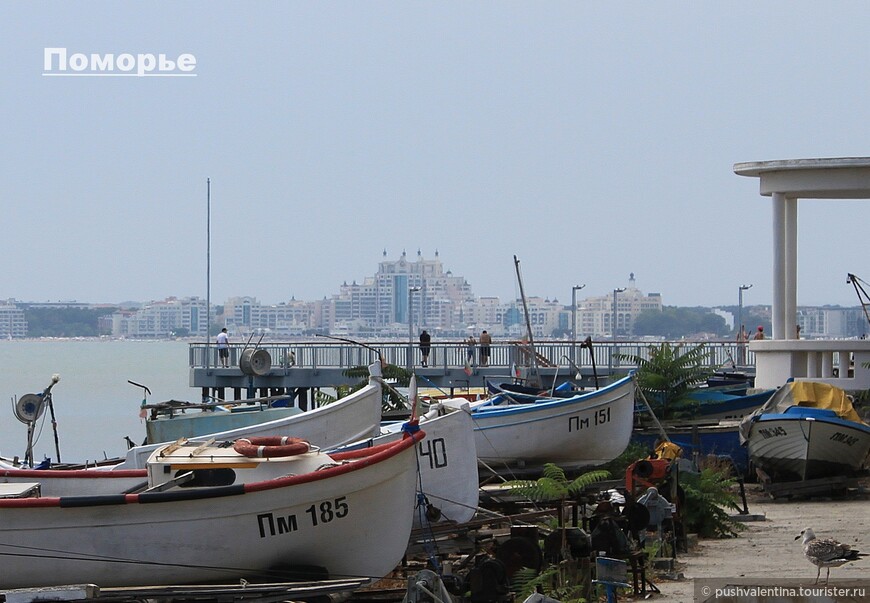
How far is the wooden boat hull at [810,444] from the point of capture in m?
23.2

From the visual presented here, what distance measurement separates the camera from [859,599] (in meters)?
11.6

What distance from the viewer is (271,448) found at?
50.5 ft

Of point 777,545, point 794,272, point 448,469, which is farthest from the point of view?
point 794,272

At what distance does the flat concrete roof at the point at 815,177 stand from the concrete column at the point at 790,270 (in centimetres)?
57

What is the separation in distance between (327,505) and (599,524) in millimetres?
2646

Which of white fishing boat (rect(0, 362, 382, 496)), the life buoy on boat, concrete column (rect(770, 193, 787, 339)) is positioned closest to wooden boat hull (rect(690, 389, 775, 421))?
concrete column (rect(770, 193, 787, 339))

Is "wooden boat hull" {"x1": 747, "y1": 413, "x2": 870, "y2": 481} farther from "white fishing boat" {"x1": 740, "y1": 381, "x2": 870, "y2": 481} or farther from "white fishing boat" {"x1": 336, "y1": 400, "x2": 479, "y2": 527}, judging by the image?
"white fishing boat" {"x1": 336, "y1": 400, "x2": 479, "y2": 527}

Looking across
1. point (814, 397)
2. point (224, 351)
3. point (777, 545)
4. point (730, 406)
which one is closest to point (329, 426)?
point (777, 545)

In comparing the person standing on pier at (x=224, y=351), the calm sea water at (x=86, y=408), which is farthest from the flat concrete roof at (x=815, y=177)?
the person standing on pier at (x=224, y=351)

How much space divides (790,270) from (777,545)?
13.1m

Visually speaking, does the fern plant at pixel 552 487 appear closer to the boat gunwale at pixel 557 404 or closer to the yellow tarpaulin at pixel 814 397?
the boat gunwale at pixel 557 404

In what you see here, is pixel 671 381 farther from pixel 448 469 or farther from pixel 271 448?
pixel 271 448

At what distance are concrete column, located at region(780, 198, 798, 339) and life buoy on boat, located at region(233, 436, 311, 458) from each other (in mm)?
16330

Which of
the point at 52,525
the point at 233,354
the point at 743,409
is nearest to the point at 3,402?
the point at 233,354
